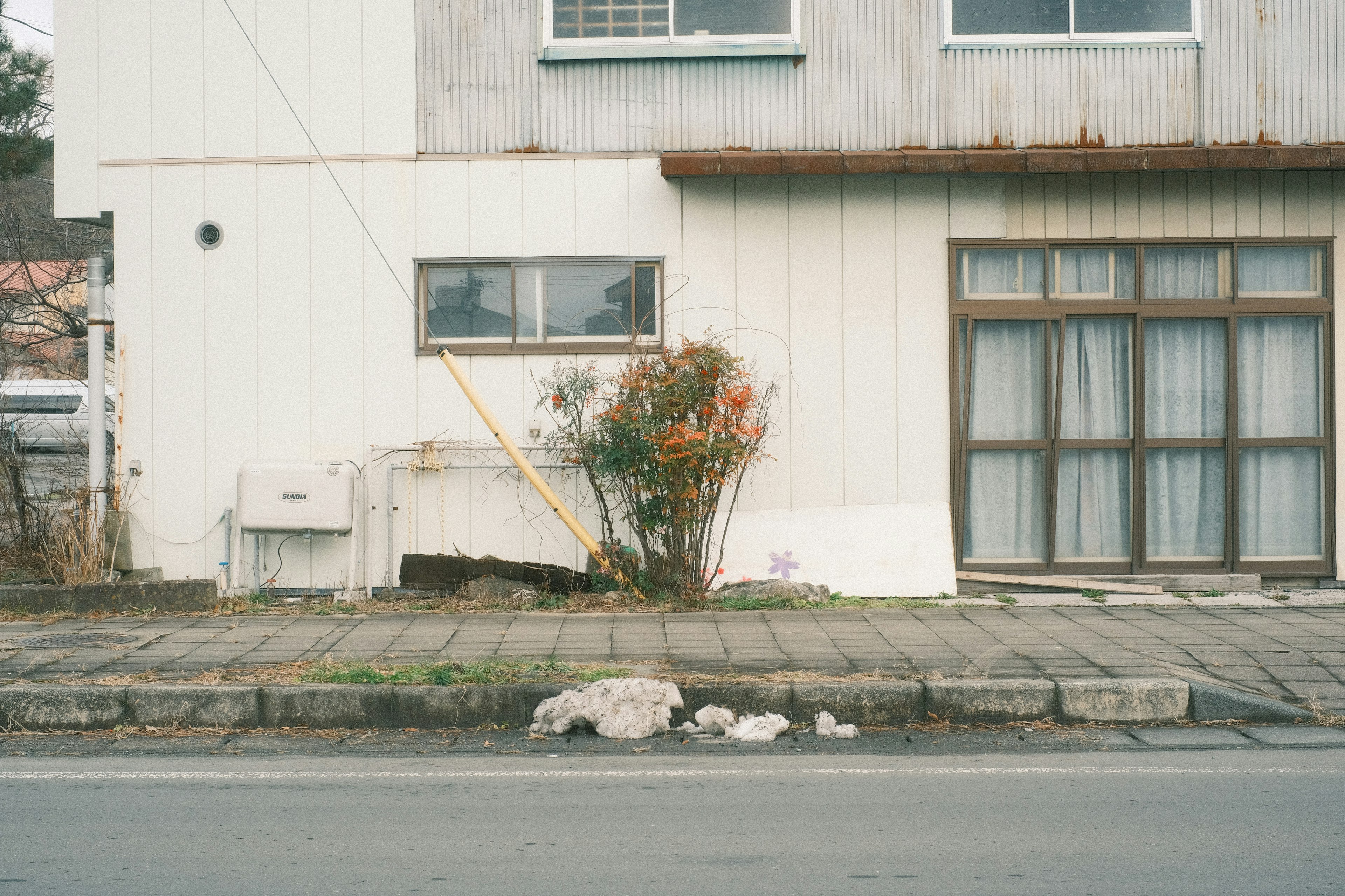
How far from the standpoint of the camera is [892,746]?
6027 millimetres

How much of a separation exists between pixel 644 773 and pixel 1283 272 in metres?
7.73

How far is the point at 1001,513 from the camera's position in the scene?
10.0 metres

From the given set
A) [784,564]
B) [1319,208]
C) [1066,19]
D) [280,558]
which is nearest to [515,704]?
[784,564]

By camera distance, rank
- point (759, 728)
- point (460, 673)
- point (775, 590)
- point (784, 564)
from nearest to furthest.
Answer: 1. point (759, 728)
2. point (460, 673)
3. point (775, 590)
4. point (784, 564)

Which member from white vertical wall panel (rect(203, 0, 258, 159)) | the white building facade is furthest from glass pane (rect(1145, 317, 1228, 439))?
white vertical wall panel (rect(203, 0, 258, 159))

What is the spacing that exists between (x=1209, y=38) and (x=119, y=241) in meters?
9.60

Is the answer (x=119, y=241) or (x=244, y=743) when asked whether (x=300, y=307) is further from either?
(x=244, y=743)

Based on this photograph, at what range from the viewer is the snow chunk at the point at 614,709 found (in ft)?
20.4

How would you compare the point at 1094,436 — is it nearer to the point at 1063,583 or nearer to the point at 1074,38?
the point at 1063,583

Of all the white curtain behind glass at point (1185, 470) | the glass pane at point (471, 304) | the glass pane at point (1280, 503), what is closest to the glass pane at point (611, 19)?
the glass pane at point (471, 304)

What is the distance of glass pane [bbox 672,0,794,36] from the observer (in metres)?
9.77

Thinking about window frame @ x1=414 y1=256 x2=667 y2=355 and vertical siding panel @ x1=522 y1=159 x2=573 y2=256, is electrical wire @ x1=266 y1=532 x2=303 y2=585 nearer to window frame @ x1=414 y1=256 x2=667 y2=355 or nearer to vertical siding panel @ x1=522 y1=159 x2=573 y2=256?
window frame @ x1=414 y1=256 x2=667 y2=355

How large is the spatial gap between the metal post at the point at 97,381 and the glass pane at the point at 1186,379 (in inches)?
355

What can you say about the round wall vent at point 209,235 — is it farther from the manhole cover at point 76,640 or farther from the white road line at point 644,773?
the white road line at point 644,773
